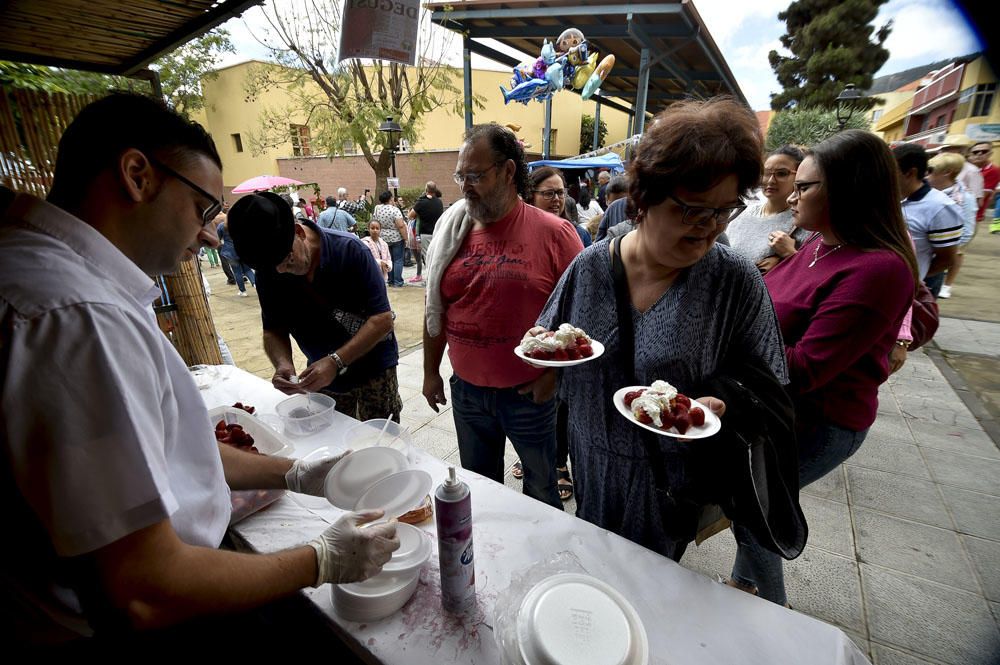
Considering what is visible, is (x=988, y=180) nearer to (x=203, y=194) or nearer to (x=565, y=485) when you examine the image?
(x=565, y=485)

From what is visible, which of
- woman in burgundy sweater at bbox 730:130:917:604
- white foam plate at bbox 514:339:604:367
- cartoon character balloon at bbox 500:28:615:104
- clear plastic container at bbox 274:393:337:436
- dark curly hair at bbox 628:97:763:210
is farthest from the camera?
cartoon character balloon at bbox 500:28:615:104

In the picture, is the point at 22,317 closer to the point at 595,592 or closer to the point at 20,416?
the point at 20,416

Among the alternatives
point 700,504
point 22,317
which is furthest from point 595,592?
point 22,317

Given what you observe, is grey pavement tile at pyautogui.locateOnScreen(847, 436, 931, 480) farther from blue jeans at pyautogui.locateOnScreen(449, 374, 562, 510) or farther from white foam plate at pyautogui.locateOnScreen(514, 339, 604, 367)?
white foam plate at pyautogui.locateOnScreen(514, 339, 604, 367)

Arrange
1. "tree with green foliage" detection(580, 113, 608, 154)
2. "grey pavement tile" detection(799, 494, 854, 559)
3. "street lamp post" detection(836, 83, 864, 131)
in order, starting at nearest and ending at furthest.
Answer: "grey pavement tile" detection(799, 494, 854, 559), "street lamp post" detection(836, 83, 864, 131), "tree with green foliage" detection(580, 113, 608, 154)

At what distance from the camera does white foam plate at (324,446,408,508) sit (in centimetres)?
133

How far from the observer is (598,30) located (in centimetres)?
1009

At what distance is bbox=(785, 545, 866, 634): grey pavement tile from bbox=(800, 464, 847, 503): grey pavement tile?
22.8 inches

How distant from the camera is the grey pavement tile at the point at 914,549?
7.56 ft

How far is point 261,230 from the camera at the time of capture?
189cm

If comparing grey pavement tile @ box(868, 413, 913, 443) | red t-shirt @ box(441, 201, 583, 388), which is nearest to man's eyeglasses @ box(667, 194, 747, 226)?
red t-shirt @ box(441, 201, 583, 388)

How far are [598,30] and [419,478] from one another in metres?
12.1

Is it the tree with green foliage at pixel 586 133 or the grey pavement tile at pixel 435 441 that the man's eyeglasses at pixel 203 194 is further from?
the tree with green foliage at pixel 586 133

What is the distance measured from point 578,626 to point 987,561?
304 centimetres
